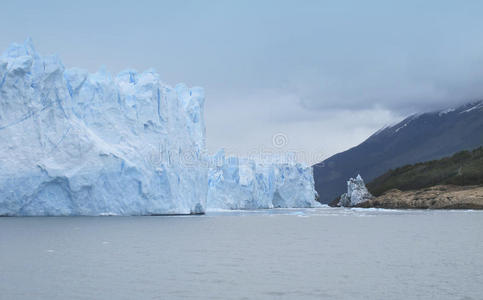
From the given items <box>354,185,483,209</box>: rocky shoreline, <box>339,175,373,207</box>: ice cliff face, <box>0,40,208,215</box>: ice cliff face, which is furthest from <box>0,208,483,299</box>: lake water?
<box>339,175,373,207</box>: ice cliff face

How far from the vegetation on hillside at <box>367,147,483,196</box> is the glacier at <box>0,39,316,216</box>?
198 feet

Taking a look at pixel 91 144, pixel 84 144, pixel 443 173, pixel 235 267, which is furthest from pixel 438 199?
pixel 235 267

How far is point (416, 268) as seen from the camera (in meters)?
16.7

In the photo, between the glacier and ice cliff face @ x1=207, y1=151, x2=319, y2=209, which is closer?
the glacier

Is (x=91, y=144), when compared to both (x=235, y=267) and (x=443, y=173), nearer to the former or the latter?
(x=235, y=267)

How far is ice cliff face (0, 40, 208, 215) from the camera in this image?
36.8 metres

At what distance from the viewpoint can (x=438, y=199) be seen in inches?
3250

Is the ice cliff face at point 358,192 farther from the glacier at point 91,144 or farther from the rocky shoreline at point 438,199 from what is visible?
the glacier at point 91,144

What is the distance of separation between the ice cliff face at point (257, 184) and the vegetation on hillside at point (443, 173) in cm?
2284

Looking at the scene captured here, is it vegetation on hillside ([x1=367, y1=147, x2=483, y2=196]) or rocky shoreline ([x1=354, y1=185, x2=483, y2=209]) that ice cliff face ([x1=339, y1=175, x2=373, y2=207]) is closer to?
rocky shoreline ([x1=354, y1=185, x2=483, y2=209])

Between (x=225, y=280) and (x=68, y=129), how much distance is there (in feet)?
89.5

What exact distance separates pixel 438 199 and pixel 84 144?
2430 inches

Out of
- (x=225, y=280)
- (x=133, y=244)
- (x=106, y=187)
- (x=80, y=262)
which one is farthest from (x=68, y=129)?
(x=225, y=280)

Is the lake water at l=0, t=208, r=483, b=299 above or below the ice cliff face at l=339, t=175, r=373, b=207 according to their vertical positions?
below
